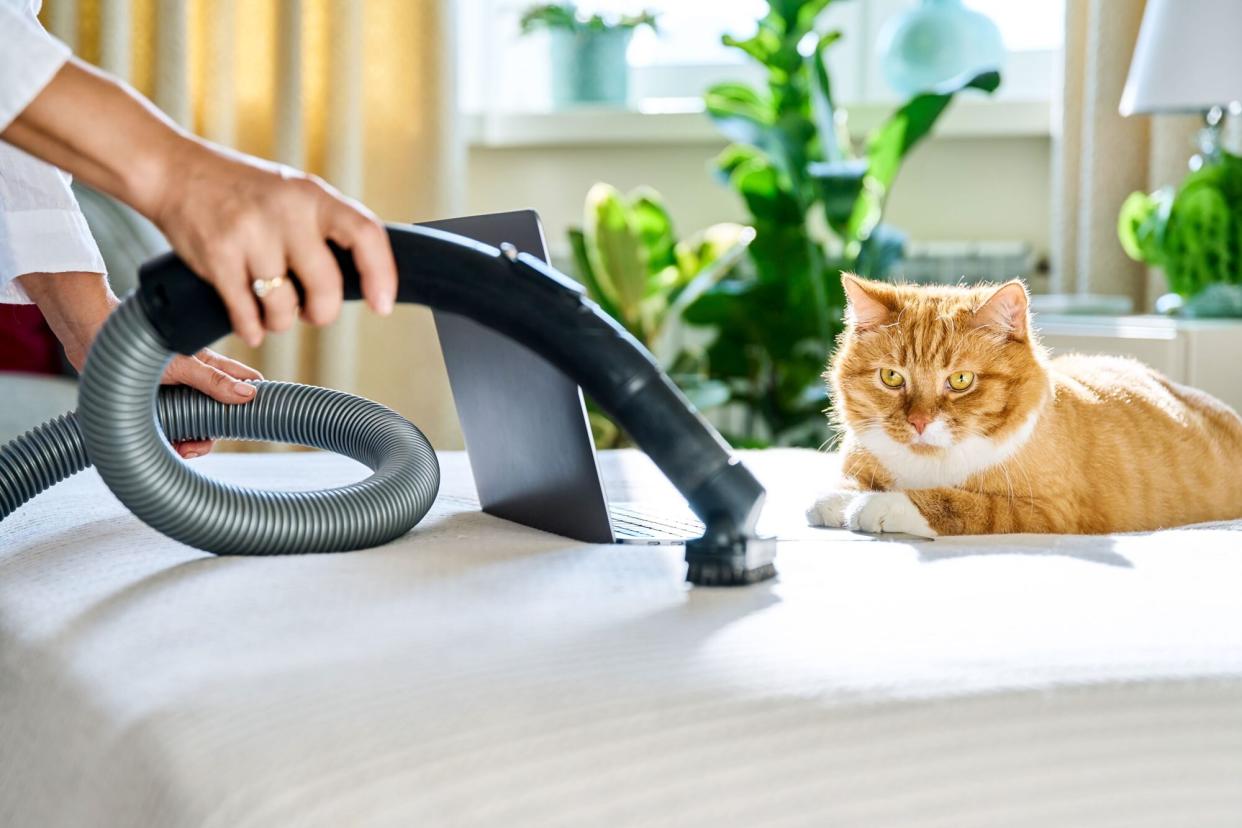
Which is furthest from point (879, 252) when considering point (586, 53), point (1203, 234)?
point (586, 53)

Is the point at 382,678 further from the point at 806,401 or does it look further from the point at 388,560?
the point at 806,401

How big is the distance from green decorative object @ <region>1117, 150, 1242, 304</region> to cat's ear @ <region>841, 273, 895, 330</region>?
1252 mm

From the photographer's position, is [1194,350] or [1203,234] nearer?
[1194,350]

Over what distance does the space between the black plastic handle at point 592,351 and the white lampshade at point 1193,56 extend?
1.78 meters

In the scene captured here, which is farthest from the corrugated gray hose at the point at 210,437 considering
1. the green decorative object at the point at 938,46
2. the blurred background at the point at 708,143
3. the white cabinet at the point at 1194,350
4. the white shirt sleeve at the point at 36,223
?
the green decorative object at the point at 938,46

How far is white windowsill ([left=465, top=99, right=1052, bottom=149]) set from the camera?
3.04 meters

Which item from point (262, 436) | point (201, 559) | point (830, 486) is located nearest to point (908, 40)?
point (830, 486)

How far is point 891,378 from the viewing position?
1104mm

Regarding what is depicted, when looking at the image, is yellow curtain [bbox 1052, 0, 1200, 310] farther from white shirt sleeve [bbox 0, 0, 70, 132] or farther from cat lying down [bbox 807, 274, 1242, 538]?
white shirt sleeve [bbox 0, 0, 70, 132]

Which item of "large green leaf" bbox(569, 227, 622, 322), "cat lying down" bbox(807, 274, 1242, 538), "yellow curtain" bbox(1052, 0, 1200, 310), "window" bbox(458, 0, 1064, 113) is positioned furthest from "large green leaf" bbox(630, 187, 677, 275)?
"cat lying down" bbox(807, 274, 1242, 538)

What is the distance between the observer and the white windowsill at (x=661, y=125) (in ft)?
9.96

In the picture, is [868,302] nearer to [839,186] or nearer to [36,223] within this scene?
[36,223]

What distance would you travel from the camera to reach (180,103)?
2840 millimetres

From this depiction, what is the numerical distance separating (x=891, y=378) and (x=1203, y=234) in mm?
1310
